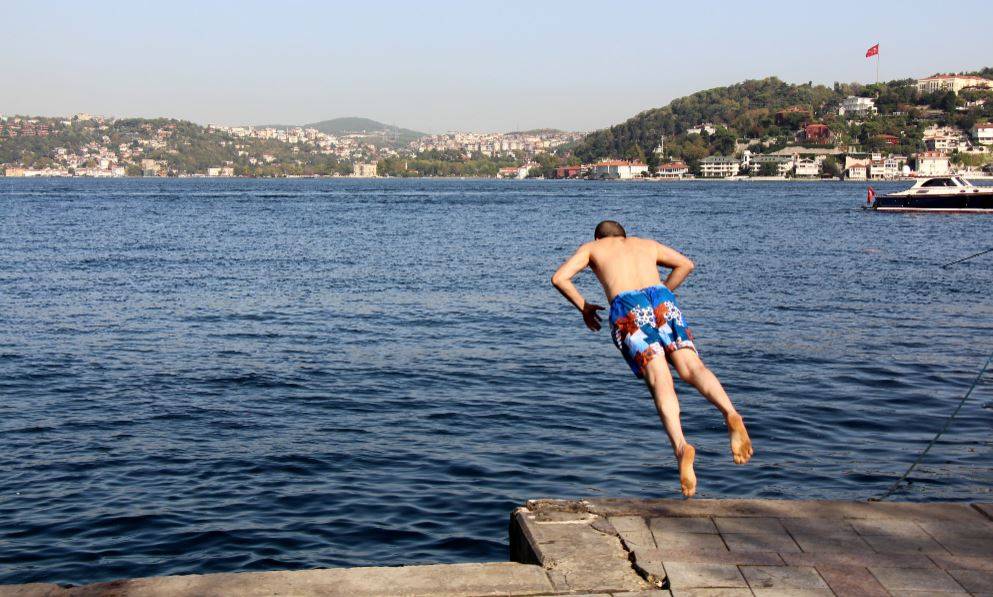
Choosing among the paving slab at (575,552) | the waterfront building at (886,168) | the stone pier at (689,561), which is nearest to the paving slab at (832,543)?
the stone pier at (689,561)

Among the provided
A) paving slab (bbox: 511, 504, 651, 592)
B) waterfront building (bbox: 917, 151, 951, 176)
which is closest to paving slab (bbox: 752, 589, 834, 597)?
paving slab (bbox: 511, 504, 651, 592)

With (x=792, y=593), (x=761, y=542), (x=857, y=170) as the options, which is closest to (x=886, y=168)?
(x=857, y=170)

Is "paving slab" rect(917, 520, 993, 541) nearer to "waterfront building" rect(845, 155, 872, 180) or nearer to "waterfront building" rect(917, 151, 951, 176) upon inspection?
"waterfront building" rect(917, 151, 951, 176)

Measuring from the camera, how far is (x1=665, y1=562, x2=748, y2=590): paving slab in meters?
4.73

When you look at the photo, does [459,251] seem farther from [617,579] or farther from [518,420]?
[617,579]

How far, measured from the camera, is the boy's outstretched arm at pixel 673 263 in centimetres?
621

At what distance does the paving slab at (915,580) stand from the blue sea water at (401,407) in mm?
3461

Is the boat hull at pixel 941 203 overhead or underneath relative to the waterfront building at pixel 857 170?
underneath

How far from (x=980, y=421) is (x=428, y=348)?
843 centimetres

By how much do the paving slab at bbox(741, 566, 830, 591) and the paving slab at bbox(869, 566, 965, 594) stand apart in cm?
30

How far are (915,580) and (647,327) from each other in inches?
76.4

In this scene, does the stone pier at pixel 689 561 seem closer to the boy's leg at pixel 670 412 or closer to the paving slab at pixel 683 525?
the paving slab at pixel 683 525

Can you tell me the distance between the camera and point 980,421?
11656mm

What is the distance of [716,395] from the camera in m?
5.68
